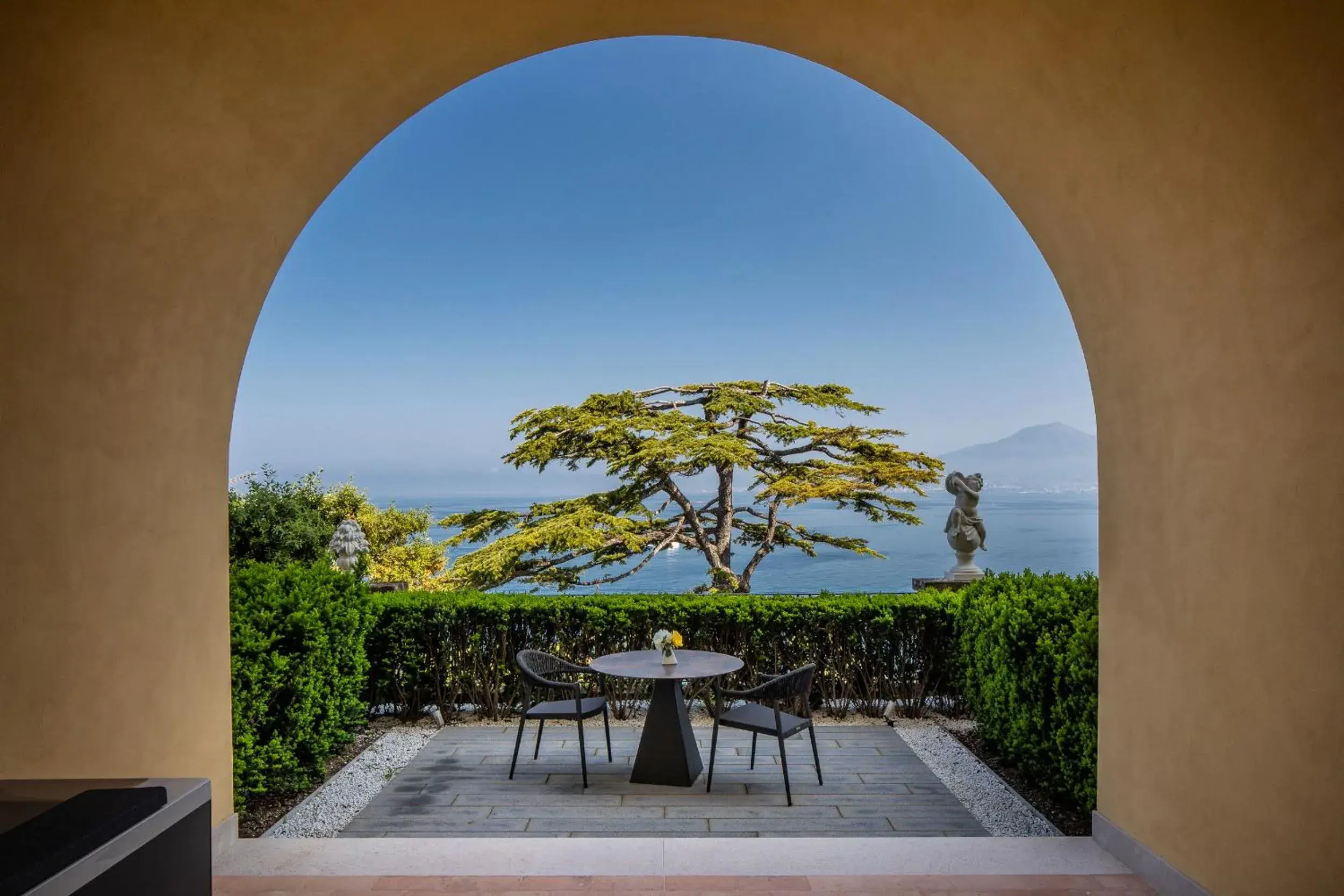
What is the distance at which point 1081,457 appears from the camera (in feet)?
117

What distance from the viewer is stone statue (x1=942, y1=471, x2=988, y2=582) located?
309 inches

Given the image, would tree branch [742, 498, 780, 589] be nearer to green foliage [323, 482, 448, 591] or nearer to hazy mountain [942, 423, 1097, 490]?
green foliage [323, 482, 448, 591]

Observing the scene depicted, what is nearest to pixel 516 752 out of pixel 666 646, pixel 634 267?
pixel 666 646

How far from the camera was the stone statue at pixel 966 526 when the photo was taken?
786 cm

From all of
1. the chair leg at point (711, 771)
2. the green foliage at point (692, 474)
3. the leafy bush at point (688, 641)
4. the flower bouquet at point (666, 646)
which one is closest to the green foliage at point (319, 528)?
the green foliage at point (692, 474)

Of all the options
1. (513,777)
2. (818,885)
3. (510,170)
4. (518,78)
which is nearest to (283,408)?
(510,170)

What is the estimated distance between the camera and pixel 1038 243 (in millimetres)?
3941

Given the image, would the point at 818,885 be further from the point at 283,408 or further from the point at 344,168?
the point at 283,408

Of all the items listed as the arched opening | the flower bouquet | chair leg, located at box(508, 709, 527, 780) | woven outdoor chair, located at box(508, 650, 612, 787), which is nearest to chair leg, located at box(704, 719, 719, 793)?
the flower bouquet

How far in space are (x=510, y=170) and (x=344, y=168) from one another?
25.4 m

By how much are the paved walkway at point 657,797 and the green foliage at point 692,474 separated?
6425 mm

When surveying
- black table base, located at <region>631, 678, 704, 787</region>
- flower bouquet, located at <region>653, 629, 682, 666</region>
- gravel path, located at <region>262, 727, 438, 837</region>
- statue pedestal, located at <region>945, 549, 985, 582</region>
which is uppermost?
statue pedestal, located at <region>945, 549, 985, 582</region>

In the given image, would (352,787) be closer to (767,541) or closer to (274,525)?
(274,525)

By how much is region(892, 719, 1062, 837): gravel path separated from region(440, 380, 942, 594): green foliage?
6406mm
